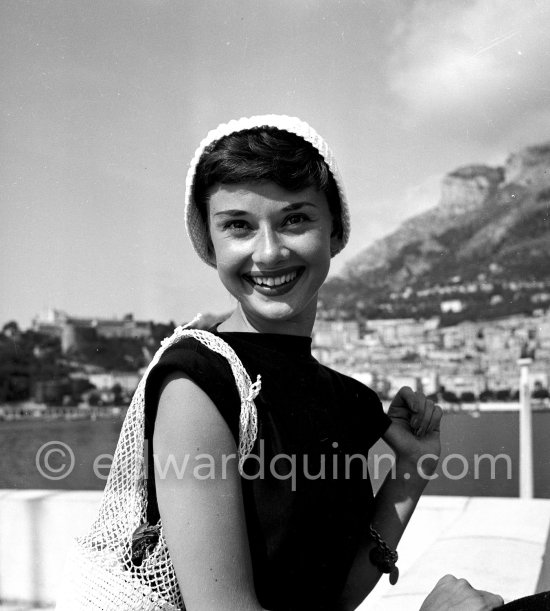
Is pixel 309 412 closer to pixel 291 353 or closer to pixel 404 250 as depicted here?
pixel 291 353

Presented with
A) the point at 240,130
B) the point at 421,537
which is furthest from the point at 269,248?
the point at 421,537

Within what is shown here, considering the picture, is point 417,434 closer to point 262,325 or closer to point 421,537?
point 262,325

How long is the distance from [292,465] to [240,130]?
0.94ft

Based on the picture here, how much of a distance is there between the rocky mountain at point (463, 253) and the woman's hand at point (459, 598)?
533 mm

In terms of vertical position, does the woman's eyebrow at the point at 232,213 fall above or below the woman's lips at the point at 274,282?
above

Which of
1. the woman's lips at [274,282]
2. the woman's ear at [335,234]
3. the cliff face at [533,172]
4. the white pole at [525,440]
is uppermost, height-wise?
the cliff face at [533,172]

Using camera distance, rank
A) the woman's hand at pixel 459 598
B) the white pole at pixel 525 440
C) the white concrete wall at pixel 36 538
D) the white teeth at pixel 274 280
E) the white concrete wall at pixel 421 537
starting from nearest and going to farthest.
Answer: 1. the woman's hand at pixel 459 598
2. the white teeth at pixel 274 280
3. the white concrete wall at pixel 421 537
4. the white concrete wall at pixel 36 538
5. the white pole at pixel 525 440

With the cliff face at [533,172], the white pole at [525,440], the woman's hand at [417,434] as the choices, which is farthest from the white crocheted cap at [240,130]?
the white pole at [525,440]

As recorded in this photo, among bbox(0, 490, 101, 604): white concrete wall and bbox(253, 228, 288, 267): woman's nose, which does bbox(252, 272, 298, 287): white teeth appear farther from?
bbox(0, 490, 101, 604): white concrete wall

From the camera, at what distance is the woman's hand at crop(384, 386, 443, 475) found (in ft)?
2.47

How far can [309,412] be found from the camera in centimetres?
63

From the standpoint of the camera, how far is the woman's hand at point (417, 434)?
75 cm

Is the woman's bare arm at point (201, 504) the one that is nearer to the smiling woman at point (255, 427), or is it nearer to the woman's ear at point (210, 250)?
the smiling woman at point (255, 427)

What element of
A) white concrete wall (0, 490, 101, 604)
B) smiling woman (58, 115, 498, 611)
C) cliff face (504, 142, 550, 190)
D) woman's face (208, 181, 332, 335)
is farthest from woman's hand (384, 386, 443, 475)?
white concrete wall (0, 490, 101, 604)
